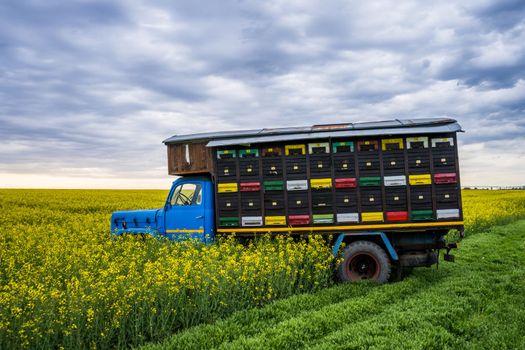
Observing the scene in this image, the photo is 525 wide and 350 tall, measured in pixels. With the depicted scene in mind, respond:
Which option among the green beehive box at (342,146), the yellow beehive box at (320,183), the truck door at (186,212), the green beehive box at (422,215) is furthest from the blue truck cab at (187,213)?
the green beehive box at (422,215)

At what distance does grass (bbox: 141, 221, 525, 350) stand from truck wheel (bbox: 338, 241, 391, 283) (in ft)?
1.41

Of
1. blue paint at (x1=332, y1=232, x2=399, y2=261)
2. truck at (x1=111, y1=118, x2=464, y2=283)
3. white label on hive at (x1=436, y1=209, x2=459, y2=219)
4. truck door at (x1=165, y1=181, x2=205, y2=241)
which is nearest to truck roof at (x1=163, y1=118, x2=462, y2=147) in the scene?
truck at (x1=111, y1=118, x2=464, y2=283)

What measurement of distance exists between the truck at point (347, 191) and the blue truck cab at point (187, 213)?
0.12 ft

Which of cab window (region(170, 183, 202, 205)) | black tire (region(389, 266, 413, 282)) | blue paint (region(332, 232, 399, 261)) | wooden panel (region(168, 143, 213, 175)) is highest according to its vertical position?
wooden panel (region(168, 143, 213, 175))

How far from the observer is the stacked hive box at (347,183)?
31.8ft

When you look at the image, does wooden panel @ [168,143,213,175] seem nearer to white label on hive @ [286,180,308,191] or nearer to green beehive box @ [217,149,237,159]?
green beehive box @ [217,149,237,159]

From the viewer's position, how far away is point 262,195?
10383 mm

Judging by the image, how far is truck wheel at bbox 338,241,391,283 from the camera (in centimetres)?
958

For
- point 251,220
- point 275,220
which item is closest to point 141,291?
point 251,220

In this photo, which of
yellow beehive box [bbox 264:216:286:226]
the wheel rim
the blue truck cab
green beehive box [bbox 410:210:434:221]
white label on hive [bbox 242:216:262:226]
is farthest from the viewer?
the blue truck cab

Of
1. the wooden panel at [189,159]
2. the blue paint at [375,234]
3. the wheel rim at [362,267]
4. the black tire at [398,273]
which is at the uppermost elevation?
the wooden panel at [189,159]

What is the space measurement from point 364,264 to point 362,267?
0.09 metres

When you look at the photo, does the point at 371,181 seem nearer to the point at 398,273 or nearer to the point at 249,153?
the point at 398,273

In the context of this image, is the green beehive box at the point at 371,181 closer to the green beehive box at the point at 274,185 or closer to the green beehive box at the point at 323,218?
the green beehive box at the point at 323,218
